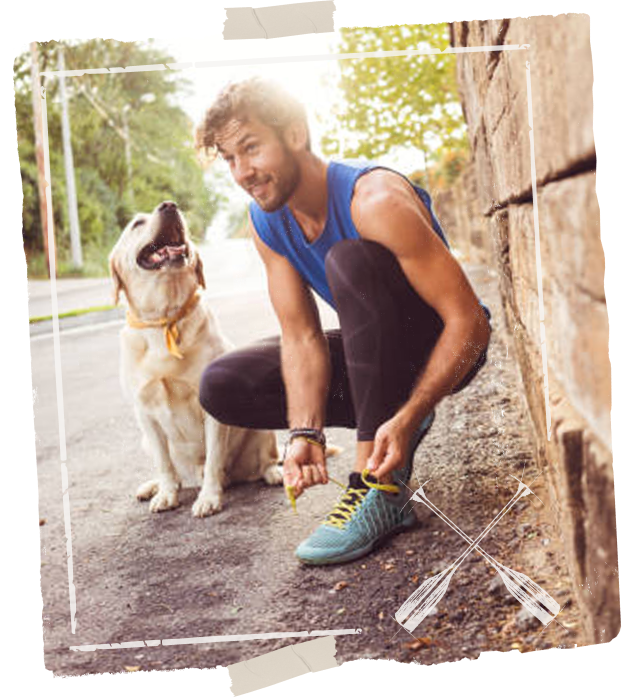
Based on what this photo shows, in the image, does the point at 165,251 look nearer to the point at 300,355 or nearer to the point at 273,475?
the point at 300,355

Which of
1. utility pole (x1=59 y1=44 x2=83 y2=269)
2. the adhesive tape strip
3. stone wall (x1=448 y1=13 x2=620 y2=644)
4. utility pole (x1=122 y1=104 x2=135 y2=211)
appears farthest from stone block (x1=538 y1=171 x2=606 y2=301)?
utility pole (x1=59 y1=44 x2=83 y2=269)

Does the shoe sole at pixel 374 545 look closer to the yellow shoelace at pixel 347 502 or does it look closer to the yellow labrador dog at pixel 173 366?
the yellow shoelace at pixel 347 502

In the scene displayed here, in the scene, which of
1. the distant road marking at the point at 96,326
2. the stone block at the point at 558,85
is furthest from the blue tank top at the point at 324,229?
the stone block at the point at 558,85

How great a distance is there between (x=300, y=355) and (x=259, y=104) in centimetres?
64

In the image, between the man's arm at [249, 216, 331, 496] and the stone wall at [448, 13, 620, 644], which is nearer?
the stone wall at [448, 13, 620, 644]

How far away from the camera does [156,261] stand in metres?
2.24

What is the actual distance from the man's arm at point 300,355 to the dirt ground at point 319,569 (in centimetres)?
7

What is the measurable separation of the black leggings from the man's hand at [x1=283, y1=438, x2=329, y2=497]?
0.27ft

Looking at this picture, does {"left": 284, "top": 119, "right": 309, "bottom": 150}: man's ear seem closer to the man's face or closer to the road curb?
the man's face

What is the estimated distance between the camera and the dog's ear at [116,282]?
220cm

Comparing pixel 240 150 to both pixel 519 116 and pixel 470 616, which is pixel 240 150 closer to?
Result: pixel 519 116

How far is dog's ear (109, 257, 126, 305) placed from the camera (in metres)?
2.20

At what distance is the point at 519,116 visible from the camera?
1867mm

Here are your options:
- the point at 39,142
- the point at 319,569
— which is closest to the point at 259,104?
the point at 39,142
